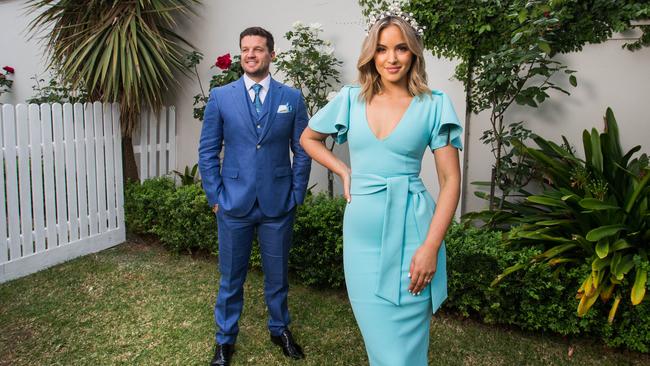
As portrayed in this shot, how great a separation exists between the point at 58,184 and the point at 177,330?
6.82 feet

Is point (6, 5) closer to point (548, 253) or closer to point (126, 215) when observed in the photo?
point (126, 215)

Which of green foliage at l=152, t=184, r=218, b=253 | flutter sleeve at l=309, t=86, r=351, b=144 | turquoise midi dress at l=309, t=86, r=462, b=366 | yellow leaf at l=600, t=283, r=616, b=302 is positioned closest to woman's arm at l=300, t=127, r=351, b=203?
flutter sleeve at l=309, t=86, r=351, b=144

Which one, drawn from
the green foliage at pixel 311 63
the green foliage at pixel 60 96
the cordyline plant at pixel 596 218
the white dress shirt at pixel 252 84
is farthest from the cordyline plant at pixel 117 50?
the cordyline plant at pixel 596 218

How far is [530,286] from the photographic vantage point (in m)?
→ 3.47

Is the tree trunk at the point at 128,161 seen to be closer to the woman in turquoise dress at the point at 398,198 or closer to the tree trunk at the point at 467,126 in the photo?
the tree trunk at the point at 467,126

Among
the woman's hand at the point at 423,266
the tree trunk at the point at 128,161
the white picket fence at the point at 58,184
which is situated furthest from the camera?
the tree trunk at the point at 128,161

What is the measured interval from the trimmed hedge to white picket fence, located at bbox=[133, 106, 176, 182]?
1190 mm

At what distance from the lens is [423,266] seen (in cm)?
194

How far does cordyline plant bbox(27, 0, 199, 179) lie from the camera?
16.6 ft

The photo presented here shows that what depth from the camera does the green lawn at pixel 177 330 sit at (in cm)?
334

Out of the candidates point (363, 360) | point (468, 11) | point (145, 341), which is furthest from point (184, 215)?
point (468, 11)

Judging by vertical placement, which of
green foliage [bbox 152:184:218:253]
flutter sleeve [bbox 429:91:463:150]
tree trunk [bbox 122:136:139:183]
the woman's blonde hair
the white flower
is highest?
the white flower

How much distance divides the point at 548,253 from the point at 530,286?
0.78 ft

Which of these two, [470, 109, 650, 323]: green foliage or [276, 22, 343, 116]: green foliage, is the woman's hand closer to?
[470, 109, 650, 323]: green foliage
